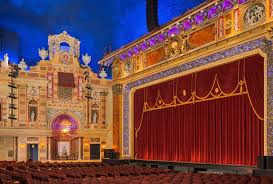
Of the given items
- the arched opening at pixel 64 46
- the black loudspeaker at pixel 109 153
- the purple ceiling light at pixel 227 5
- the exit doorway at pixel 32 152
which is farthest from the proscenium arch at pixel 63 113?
the purple ceiling light at pixel 227 5

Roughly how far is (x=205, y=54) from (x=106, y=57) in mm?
10119

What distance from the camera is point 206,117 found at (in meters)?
17.0

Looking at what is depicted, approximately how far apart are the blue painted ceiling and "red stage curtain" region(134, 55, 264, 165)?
12176 mm

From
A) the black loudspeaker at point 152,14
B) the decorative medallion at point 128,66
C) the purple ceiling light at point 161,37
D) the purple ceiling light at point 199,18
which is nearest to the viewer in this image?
the purple ceiling light at point 199,18

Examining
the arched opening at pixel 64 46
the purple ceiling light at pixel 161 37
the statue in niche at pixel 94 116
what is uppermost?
the arched opening at pixel 64 46

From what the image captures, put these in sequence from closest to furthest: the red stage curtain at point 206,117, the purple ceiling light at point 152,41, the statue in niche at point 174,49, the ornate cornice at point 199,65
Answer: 1. the ornate cornice at point 199,65
2. the red stage curtain at point 206,117
3. the statue in niche at point 174,49
4. the purple ceiling light at point 152,41

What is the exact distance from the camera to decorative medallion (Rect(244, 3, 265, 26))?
13570 millimetres

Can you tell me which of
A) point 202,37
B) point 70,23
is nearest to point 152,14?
point 202,37

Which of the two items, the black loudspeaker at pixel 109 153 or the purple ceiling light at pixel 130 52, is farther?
the black loudspeaker at pixel 109 153

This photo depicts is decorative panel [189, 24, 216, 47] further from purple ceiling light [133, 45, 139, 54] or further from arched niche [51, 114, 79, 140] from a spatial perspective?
arched niche [51, 114, 79, 140]

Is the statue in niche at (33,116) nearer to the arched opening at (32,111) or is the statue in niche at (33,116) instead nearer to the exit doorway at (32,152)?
the arched opening at (32,111)

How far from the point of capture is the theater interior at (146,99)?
13.8m

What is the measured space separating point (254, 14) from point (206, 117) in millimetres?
5130

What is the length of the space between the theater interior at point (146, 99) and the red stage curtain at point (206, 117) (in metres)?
0.05
